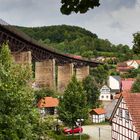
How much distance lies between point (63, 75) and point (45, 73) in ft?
28.2

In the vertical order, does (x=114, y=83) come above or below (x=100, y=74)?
below

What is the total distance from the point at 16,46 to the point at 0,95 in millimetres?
48385

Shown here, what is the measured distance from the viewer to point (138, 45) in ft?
19.5

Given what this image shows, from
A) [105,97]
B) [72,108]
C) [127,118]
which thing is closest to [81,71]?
[105,97]

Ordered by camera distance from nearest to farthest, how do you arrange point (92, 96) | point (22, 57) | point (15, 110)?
1. point (15, 110)
2. point (22, 57)
3. point (92, 96)

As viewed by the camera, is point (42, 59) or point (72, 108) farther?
point (42, 59)

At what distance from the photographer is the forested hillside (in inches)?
6319

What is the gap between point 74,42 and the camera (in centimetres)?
16750

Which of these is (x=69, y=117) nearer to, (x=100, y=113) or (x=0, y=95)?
(x=100, y=113)

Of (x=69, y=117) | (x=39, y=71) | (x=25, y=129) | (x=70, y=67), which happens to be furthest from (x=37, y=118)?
(x=70, y=67)

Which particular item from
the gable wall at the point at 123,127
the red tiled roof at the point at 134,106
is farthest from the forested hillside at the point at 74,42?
the red tiled roof at the point at 134,106

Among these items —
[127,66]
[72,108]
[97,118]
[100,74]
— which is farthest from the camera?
[127,66]

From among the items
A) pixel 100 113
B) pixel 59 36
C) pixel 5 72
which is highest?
pixel 59 36

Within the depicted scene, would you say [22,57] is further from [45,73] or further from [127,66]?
[127,66]
